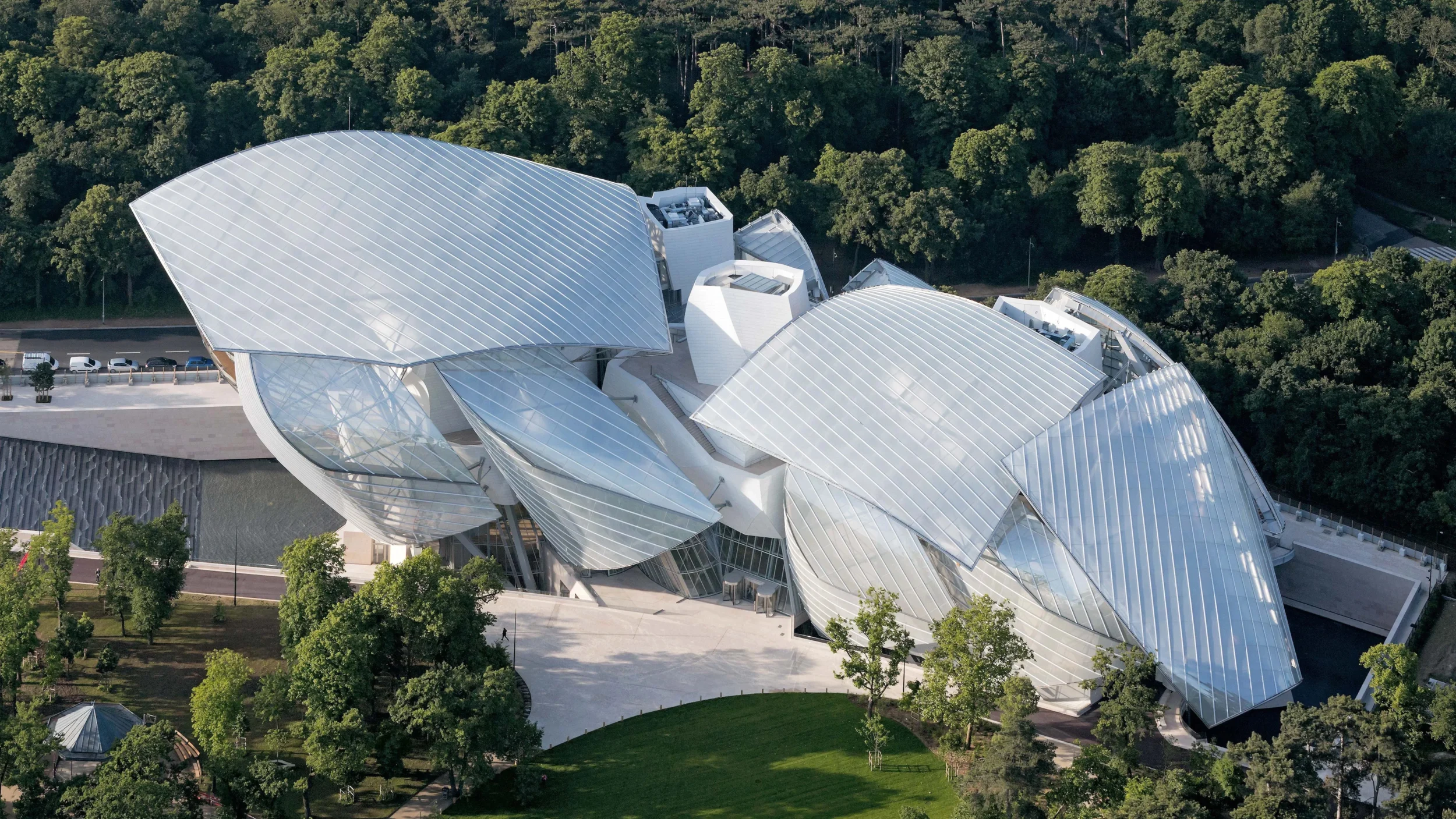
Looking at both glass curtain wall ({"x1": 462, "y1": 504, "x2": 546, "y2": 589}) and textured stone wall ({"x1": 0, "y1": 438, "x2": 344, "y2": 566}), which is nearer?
glass curtain wall ({"x1": 462, "y1": 504, "x2": 546, "y2": 589})

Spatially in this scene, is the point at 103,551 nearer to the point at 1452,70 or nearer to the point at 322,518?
the point at 322,518

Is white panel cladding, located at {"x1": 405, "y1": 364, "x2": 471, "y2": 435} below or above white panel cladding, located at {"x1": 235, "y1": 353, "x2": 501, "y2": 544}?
below

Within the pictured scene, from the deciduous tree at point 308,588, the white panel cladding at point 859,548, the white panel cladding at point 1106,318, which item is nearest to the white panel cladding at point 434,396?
the deciduous tree at point 308,588

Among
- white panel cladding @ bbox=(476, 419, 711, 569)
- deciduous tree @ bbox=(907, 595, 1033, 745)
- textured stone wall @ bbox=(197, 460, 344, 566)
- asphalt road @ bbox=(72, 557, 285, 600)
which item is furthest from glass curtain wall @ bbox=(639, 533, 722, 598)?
textured stone wall @ bbox=(197, 460, 344, 566)

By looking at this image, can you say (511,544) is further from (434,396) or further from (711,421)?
(711,421)

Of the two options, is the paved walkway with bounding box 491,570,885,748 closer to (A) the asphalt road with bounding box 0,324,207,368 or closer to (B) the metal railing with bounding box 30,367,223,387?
(B) the metal railing with bounding box 30,367,223,387

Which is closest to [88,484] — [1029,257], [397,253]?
[397,253]
